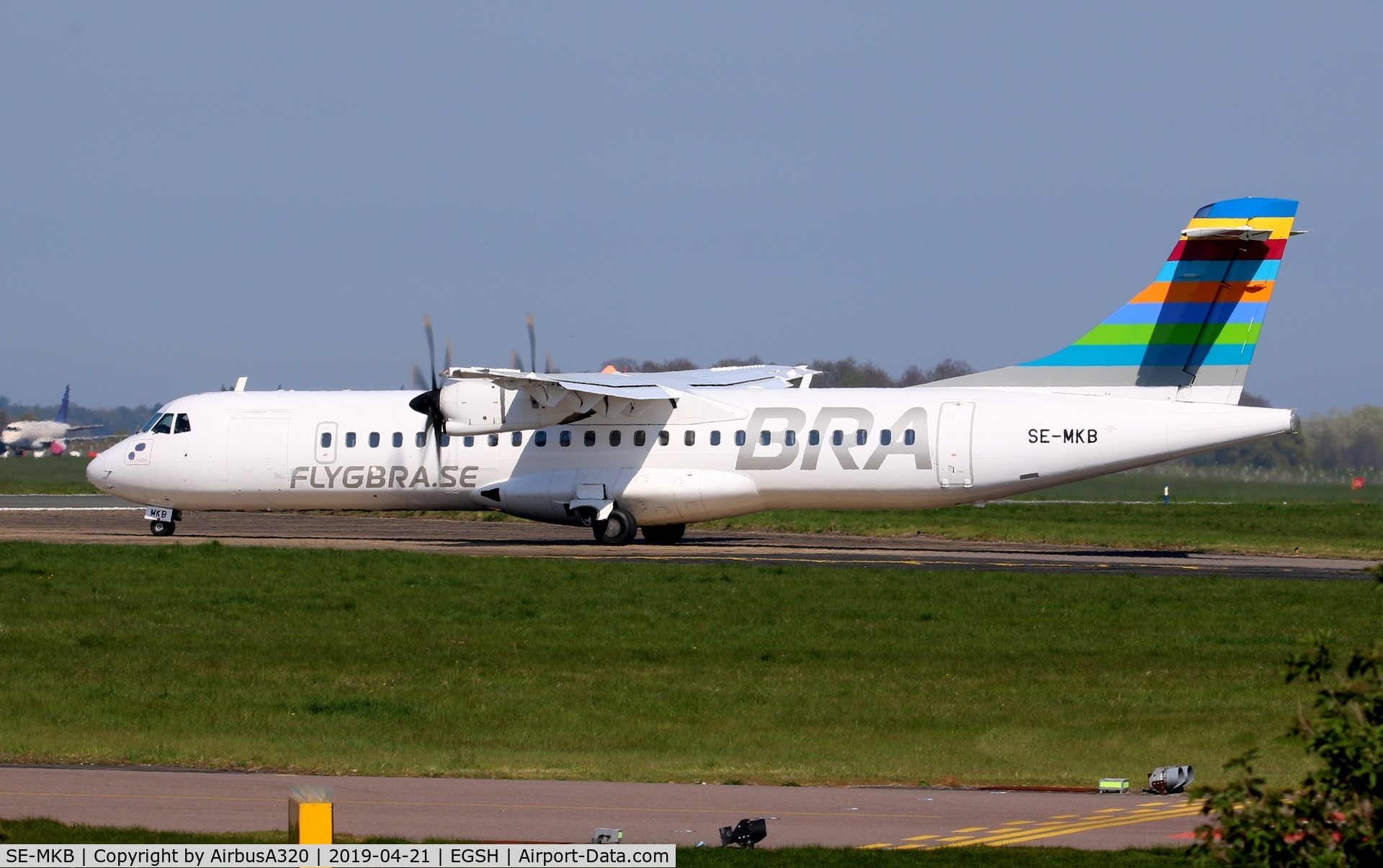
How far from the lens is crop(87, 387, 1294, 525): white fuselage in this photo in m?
29.4

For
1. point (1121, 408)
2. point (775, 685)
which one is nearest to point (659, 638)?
point (775, 685)

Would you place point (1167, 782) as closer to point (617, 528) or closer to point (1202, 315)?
point (1202, 315)

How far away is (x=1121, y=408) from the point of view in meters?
29.1

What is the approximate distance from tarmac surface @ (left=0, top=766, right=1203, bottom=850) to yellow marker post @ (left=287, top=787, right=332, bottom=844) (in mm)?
2969

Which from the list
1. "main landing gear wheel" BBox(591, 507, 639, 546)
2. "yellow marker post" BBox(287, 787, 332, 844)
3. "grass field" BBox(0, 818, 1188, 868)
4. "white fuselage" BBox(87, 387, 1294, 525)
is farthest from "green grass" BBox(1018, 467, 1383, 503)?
"yellow marker post" BBox(287, 787, 332, 844)

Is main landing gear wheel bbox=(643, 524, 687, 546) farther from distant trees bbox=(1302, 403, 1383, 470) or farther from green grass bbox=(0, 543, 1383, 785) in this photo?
distant trees bbox=(1302, 403, 1383, 470)

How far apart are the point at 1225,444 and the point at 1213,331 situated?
7.43ft

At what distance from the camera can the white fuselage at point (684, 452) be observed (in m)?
29.4

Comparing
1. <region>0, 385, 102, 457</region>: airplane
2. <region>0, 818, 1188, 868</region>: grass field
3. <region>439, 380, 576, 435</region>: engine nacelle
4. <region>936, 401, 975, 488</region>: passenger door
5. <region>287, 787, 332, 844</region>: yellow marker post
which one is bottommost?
<region>0, 818, 1188, 868</region>: grass field

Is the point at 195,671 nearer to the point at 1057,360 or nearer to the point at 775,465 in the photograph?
the point at 775,465

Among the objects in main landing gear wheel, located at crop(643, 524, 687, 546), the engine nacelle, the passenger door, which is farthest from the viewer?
main landing gear wheel, located at crop(643, 524, 687, 546)

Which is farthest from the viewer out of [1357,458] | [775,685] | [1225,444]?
[1357,458]

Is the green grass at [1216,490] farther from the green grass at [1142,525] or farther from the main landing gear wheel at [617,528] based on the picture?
the main landing gear wheel at [617,528]

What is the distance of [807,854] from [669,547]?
25.0 meters
